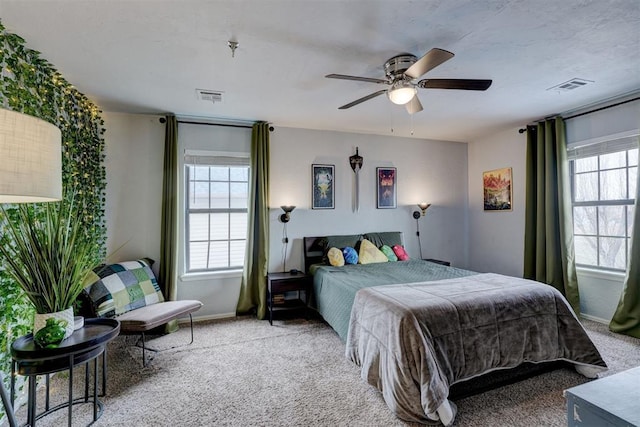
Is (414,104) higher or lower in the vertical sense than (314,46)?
lower

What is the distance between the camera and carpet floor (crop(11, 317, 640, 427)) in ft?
6.30

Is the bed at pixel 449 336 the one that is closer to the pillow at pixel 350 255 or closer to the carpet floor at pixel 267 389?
the carpet floor at pixel 267 389

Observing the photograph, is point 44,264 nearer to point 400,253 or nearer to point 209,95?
point 209,95

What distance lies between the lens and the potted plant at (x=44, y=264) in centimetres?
174

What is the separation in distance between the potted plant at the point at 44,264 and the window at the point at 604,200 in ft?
17.0

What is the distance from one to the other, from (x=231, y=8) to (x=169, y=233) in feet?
8.52

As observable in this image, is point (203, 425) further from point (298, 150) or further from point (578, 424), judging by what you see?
point (298, 150)

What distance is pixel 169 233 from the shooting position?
353 cm

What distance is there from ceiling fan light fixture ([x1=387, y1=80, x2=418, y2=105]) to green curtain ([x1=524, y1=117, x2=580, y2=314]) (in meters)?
2.63

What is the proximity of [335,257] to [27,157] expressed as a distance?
10.4 feet

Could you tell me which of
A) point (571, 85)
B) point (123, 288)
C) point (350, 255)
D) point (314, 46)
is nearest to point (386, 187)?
point (350, 255)

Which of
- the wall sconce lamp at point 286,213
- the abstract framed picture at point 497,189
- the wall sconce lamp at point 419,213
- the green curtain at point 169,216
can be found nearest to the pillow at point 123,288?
the green curtain at point 169,216

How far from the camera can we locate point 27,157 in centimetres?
113

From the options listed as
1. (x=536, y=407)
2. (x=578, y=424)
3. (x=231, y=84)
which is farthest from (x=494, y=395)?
(x=231, y=84)
